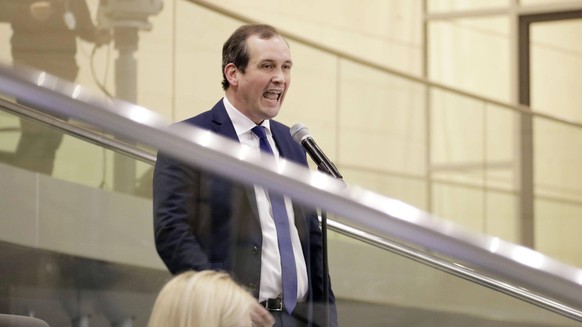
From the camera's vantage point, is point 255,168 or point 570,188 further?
point 570,188

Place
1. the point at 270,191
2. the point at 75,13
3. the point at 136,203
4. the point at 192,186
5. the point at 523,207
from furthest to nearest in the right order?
the point at 523,207
the point at 75,13
the point at 136,203
the point at 192,186
the point at 270,191

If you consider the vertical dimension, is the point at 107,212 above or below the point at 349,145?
below

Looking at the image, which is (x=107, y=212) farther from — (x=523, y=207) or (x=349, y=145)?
(x=523, y=207)

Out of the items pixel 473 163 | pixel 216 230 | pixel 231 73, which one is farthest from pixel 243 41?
pixel 473 163

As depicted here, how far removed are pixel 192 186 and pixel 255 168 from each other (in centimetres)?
32

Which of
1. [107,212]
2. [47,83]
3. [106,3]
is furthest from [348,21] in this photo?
[47,83]

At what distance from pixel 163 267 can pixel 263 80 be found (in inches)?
24.0

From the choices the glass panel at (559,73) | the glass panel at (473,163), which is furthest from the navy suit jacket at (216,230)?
the glass panel at (559,73)

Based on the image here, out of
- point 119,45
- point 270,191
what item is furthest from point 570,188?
point 270,191

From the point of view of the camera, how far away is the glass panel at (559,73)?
554 centimetres

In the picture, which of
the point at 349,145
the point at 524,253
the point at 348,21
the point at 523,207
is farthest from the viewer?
the point at 348,21

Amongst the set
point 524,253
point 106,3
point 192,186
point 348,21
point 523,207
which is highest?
point 348,21

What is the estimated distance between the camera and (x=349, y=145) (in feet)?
14.4

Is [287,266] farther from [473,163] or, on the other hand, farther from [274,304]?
[473,163]
